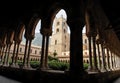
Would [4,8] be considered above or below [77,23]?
above

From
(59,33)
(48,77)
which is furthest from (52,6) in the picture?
(59,33)

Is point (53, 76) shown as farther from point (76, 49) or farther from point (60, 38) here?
point (60, 38)

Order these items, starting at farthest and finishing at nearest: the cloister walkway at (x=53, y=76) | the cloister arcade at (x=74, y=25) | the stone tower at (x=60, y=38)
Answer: the stone tower at (x=60, y=38) → the cloister arcade at (x=74, y=25) → the cloister walkway at (x=53, y=76)

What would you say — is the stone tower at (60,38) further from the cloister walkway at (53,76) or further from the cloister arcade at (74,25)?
the cloister walkway at (53,76)

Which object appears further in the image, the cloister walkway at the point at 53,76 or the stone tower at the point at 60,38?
the stone tower at the point at 60,38

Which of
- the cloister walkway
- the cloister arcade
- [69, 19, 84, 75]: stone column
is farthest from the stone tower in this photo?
[69, 19, 84, 75]: stone column

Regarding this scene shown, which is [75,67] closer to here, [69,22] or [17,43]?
[69,22]

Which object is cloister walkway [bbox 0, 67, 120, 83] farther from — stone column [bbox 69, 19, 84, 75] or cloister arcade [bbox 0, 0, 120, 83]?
stone column [bbox 69, 19, 84, 75]

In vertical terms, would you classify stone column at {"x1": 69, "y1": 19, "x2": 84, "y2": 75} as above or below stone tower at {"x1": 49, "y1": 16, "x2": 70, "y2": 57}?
below

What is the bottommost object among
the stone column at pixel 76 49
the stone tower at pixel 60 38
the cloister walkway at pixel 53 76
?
the cloister walkway at pixel 53 76

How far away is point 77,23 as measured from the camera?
3.60 meters

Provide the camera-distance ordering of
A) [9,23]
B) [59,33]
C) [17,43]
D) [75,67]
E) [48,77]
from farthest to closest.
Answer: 1. [59,33]
2. [9,23]
3. [17,43]
4. [48,77]
5. [75,67]

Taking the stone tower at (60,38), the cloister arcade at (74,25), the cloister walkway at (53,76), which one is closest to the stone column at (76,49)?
the cloister arcade at (74,25)

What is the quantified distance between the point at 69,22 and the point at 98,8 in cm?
212
